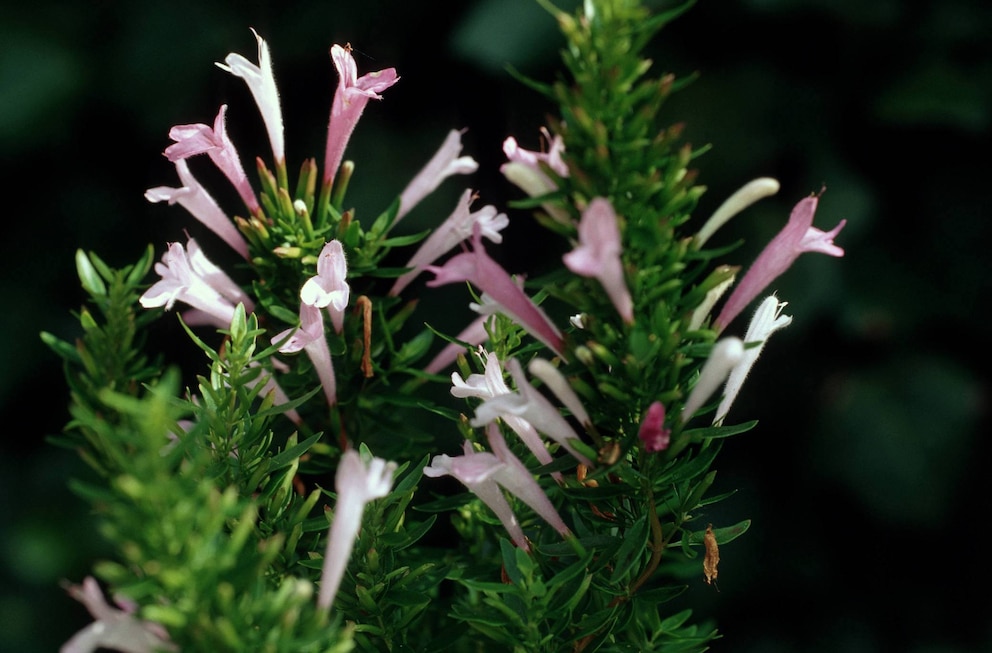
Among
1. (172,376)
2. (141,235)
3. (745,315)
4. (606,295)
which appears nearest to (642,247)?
(606,295)

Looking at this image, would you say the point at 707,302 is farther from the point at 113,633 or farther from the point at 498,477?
the point at 113,633

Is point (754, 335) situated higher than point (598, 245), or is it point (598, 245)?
point (598, 245)

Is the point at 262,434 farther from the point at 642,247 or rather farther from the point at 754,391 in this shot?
the point at 754,391

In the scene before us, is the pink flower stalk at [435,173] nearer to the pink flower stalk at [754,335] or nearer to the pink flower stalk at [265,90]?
the pink flower stalk at [265,90]

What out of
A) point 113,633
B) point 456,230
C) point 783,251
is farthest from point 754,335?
point 113,633

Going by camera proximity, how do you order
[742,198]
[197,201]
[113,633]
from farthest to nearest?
[197,201]
[742,198]
[113,633]

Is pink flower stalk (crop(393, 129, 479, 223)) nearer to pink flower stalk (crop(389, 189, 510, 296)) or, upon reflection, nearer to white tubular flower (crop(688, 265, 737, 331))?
pink flower stalk (crop(389, 189, 510, 296))

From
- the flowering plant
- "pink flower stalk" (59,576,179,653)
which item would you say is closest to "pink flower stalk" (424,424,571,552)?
the flowering plant
